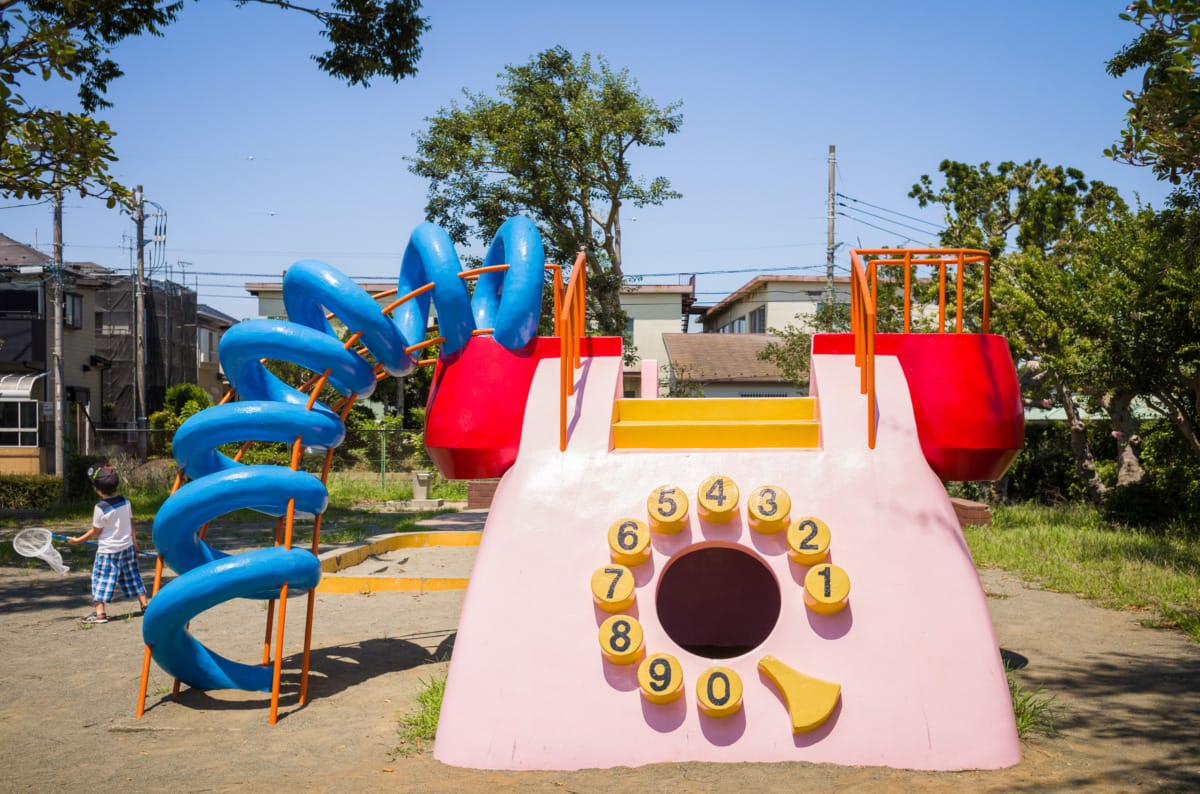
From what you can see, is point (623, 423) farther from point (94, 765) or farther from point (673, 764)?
point (94, 765)

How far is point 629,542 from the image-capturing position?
245 inches

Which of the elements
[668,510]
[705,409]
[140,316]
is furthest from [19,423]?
[668,510]

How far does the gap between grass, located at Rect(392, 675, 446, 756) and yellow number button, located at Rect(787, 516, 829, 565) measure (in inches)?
91.8

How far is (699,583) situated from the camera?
362 inches

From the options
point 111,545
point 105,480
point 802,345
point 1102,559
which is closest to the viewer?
point 105,480

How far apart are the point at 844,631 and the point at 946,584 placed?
681mm

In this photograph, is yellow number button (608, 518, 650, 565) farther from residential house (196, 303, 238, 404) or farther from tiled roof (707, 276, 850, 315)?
residential house (196, 303, 238, 404)

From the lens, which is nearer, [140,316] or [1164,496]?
[1164,496]

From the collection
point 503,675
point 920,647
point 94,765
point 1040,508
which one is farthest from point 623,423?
point 1040,508

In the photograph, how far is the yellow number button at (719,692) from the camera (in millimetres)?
5797

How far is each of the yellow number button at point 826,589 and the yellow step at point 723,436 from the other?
1019mm

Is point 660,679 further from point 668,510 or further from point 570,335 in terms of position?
point 570,335

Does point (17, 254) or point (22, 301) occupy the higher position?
point (17, 254)

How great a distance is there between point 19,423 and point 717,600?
27785 millimetres
